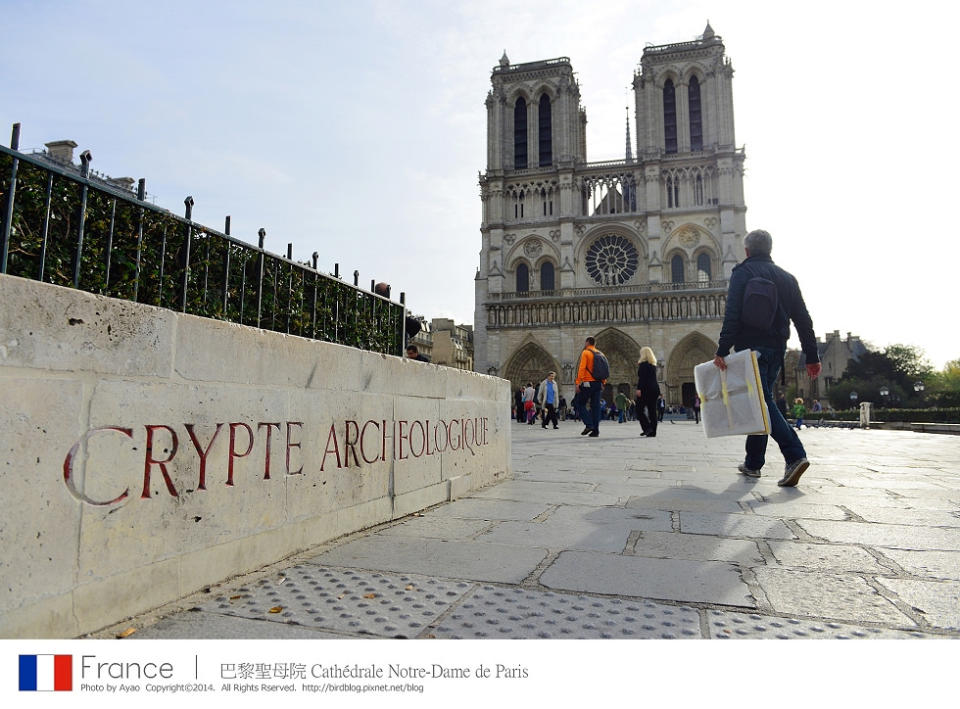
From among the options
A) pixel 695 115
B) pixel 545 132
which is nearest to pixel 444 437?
pixel 545 132

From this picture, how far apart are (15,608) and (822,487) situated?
4359mm

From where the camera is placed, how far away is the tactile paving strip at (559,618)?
1456mm

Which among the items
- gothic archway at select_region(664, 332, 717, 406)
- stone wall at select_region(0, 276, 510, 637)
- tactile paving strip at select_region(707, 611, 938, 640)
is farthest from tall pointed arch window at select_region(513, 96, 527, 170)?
tactile paving strip at select_region(707, 611, 938, 640)

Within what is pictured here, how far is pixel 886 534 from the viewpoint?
2.55 meters

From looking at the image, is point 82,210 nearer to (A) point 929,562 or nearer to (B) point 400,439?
(B) point 400,439

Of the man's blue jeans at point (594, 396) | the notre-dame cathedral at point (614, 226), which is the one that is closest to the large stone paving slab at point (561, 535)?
the man's blue jeans at point (594, 396)

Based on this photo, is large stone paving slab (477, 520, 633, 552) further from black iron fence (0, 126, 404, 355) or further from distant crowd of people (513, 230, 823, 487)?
distant crowd of people (513, 230, 823, 487)

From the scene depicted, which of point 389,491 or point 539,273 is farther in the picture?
point 539,273

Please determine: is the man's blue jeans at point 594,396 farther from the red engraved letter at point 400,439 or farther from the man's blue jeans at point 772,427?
the red engraved letter at point 400,439

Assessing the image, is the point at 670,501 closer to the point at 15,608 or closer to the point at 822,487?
the point at 822,487

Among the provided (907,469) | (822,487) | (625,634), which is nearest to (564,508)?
(625,634)

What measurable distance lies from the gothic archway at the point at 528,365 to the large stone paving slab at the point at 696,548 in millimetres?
33581

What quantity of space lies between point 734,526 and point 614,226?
117 ft

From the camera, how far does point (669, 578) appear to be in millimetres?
1920
